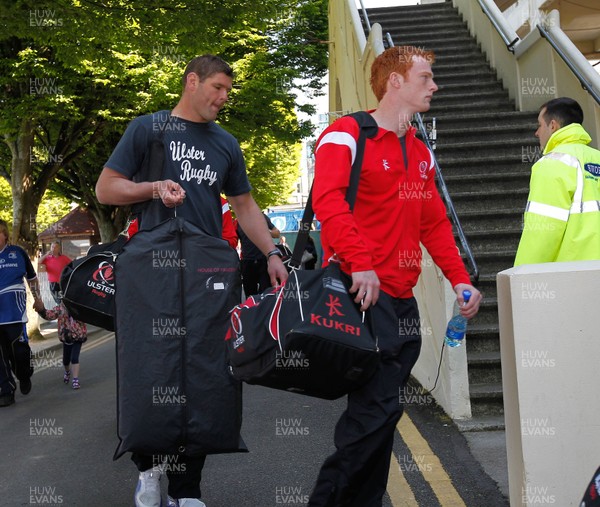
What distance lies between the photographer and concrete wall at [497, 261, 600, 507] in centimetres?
317

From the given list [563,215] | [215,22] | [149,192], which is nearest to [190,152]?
[149,192]

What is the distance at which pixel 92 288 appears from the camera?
392cm

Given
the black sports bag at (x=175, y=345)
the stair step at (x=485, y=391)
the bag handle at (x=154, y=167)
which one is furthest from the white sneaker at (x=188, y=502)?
the stair step at (x=485, y=391)

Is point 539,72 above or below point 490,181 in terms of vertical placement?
above

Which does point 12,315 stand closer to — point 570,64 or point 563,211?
point 563,211

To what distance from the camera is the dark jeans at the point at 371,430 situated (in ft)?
10.5

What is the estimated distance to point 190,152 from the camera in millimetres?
3891

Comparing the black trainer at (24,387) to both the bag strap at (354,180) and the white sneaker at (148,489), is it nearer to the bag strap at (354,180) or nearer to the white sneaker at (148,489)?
the white sneaker at (148,489)

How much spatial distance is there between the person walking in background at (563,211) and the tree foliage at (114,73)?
7.56m

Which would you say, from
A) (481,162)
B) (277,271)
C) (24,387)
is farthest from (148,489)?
(481,162)

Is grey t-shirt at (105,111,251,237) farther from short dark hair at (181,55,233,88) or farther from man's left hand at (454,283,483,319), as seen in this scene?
man's left hand at (454,283,483,319)

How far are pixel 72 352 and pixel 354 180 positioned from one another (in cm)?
675

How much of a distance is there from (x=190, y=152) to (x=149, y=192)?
0.32 m

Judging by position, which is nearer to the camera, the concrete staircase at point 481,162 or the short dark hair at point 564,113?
the short dark hair at point 564,113
